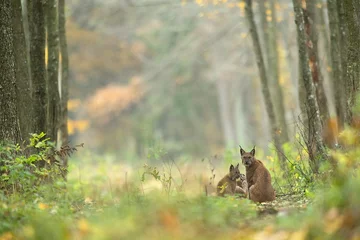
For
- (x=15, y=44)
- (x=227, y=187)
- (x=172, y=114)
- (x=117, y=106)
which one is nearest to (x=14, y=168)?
(x=15, y=44)

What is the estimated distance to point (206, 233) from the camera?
7.67 metres

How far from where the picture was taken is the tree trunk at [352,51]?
38.9 feet

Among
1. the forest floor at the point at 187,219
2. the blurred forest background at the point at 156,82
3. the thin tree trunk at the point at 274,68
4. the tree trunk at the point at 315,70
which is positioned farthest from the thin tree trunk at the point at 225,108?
the forest floor at the point at 187,219

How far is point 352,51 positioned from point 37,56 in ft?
20.1

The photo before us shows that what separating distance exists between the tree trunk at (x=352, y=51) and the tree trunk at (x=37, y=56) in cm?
594

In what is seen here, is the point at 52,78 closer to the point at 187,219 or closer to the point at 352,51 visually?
the point at 352,51

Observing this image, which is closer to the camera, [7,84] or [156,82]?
[7,84]

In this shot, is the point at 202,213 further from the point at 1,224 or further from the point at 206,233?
the point at 1,224

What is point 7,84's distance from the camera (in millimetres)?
12219

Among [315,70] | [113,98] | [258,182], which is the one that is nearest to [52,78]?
[258,182]

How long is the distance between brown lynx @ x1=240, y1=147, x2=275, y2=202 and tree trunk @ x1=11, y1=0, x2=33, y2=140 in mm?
4336

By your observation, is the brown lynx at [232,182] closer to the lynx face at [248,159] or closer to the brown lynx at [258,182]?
the lynx face at [248,159]

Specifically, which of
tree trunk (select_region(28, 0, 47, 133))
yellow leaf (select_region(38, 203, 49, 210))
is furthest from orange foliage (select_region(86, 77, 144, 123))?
yellow leaf (select_region(38, 203, 49, 210))

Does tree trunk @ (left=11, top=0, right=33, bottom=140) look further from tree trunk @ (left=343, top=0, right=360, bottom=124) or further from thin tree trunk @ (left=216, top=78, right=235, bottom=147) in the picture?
thin tree trunk @ (left=216, top=78, right=235, bottom=147)
